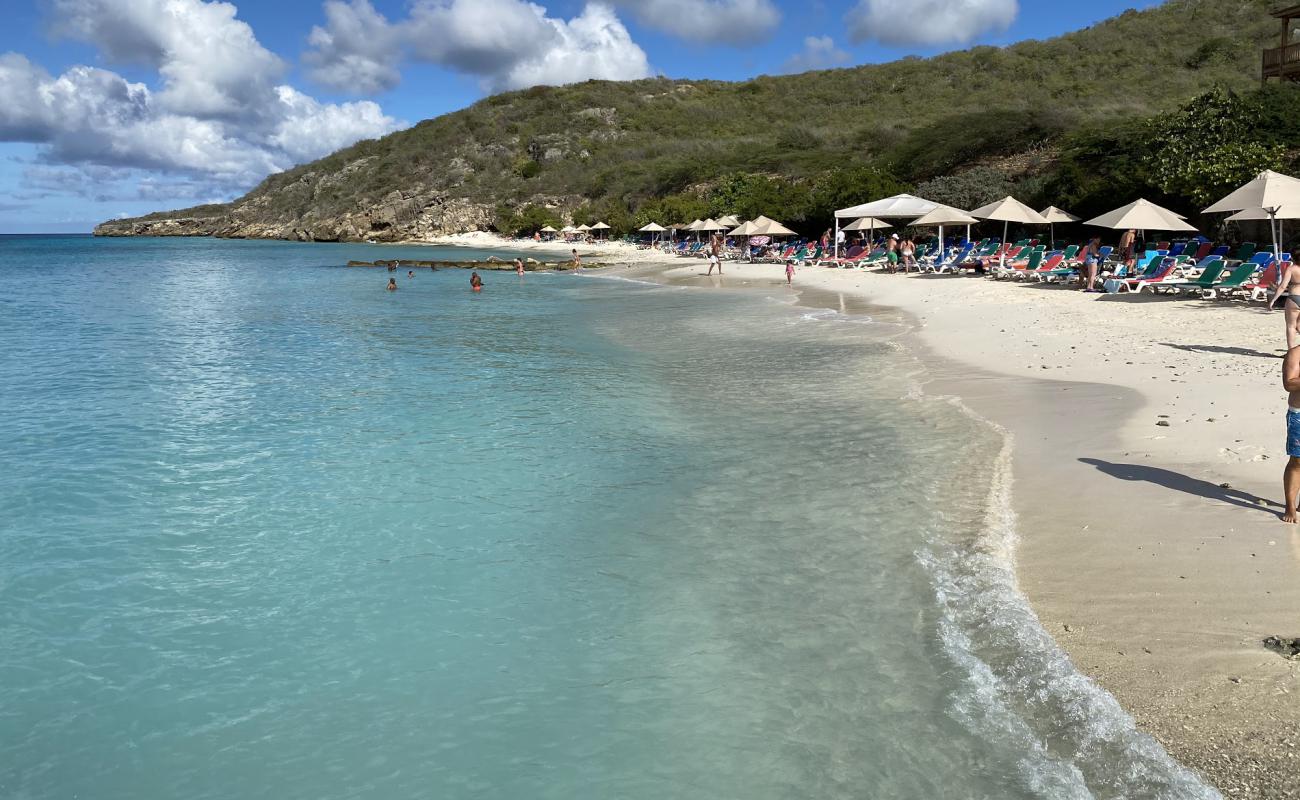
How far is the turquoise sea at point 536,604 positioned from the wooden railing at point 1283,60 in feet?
87.2

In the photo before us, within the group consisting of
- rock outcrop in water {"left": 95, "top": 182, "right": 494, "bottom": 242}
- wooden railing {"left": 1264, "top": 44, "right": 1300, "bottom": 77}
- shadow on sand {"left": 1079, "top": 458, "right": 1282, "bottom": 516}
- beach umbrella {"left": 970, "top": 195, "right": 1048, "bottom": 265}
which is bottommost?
shadow on sand {"left": 1079, "top": 458, "right": 1282, "bottom": 516}

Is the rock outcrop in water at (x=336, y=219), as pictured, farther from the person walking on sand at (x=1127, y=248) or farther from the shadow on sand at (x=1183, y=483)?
the shadow on sand at (x=1183, y=483)

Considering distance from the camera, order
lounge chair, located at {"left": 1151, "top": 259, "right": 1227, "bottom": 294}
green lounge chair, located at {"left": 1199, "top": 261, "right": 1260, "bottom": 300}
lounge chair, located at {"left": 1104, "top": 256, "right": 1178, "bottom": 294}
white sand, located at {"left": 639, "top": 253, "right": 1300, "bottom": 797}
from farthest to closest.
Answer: lounge chair, located at {"left": 1104, "top": 256, "right": 1178, "bottom": 294}, lounge chair, located at {"left": 1151, "top": 259, "right": 1227, "bottom": 294}, green lounge chair, located at {"left": 1199, "top": 261, "right": 1260, "bottom": 300}, white sand, located at {"left": 639, "top": 253, "right": 1300, "bottom": 797}

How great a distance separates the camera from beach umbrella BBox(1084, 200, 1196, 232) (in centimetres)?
1677

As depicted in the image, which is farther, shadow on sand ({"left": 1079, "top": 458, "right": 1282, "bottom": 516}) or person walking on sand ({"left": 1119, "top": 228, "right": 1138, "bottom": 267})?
person walking on sand ({"left": 1119, "top": 228, "right": 1138, "bottom": 267})

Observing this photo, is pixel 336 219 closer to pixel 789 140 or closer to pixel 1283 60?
pixel 789 140

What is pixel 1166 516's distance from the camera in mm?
5082

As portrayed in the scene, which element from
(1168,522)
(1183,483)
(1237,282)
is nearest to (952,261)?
(1237,282)

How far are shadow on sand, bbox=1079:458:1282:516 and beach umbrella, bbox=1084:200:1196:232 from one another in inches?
499

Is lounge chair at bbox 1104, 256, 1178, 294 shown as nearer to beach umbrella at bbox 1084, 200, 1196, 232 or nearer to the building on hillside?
beach umbrella at bbox 1084, 200, 1196, 232

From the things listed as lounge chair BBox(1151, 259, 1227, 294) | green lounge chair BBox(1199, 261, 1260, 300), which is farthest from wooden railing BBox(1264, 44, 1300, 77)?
green lounge chair BBox(1199, 261, 1260, 300)

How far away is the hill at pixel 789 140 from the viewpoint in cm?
3703

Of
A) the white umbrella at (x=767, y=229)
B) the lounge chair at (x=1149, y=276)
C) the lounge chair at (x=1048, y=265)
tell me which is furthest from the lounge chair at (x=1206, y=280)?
the white umbrella at (x=767, y=229)

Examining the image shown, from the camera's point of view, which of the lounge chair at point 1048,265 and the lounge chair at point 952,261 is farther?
the lounge chair at point 952,261
